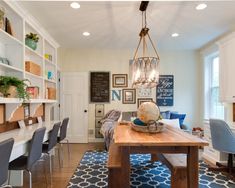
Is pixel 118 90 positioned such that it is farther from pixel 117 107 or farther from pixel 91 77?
pixel 91 77

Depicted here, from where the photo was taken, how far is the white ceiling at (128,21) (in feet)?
10.2

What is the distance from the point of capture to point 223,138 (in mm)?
3225

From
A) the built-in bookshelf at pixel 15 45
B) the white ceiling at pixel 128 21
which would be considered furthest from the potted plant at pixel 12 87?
the white ceiling at pixel 128 21

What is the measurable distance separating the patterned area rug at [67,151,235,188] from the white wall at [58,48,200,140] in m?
2.11

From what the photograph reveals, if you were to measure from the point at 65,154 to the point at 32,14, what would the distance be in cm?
289

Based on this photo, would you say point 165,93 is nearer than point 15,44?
No

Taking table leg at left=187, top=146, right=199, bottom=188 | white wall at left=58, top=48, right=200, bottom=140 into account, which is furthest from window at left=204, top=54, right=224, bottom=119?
table leg at left=187, top=146, right=199, bottom=188

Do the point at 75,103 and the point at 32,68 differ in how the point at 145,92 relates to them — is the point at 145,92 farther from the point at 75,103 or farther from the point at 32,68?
the point at 32,68

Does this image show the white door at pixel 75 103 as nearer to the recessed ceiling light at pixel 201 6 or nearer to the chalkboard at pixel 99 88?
the chalkboard at pixel 99 88

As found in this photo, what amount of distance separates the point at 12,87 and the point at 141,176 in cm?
227

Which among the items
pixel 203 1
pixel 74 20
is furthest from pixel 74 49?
pixel 203 1

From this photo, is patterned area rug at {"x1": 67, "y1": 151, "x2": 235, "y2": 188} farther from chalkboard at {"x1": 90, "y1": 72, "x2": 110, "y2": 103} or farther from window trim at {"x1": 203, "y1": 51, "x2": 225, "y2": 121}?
chalkboard at {"x1": 90, "y1": 72, "x2": 110, "y2": 103}

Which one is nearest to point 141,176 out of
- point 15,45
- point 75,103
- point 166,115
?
point 166,115

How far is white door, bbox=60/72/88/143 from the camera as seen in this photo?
5730mm
